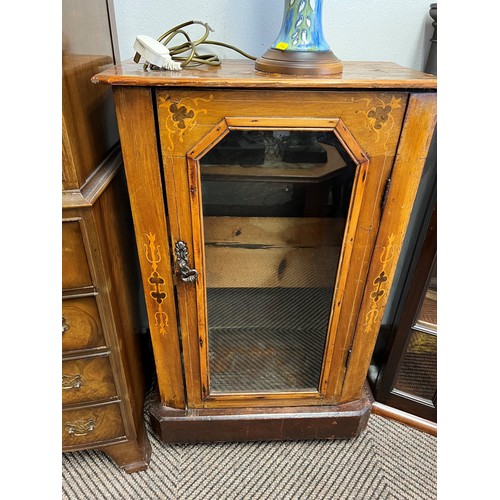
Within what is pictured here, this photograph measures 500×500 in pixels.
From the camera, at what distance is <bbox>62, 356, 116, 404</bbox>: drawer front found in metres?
0.73

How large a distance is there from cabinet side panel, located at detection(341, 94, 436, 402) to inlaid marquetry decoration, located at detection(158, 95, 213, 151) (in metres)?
0.31

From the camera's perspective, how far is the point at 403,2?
2.60ft

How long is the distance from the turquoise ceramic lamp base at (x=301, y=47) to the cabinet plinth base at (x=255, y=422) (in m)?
0.72

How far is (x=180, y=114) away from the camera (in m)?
0.57

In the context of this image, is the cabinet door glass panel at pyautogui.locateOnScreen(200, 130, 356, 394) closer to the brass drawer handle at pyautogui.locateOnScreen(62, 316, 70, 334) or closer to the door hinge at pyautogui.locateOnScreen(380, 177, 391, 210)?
the door hinge at pyautogui.locateOnScreen(380, 177, 391, 210)

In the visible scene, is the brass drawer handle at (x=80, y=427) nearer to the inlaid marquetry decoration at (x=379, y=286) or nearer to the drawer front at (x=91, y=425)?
the drawer front at (x=91, y=425)

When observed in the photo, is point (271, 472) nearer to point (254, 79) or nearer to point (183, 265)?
point (183, 265)

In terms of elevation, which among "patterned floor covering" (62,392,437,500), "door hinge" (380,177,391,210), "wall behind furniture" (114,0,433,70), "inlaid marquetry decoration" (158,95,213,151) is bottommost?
"patterned floor covering" (62,392,437,500)

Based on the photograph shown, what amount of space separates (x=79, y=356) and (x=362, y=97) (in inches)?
25.5

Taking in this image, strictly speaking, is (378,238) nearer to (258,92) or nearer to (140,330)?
(258,92)

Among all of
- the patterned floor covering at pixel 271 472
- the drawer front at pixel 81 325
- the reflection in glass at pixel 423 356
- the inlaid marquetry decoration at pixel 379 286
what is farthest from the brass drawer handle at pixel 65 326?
the reflection in glass at pixel 423 356

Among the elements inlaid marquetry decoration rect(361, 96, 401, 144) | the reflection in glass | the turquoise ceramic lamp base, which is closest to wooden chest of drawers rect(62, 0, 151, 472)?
the turquoise ceramic lamp base

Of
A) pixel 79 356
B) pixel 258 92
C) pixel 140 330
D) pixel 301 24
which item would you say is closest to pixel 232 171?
pixel 258 92

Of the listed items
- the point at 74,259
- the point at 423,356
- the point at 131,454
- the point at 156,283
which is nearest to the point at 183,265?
the point at 156,283
